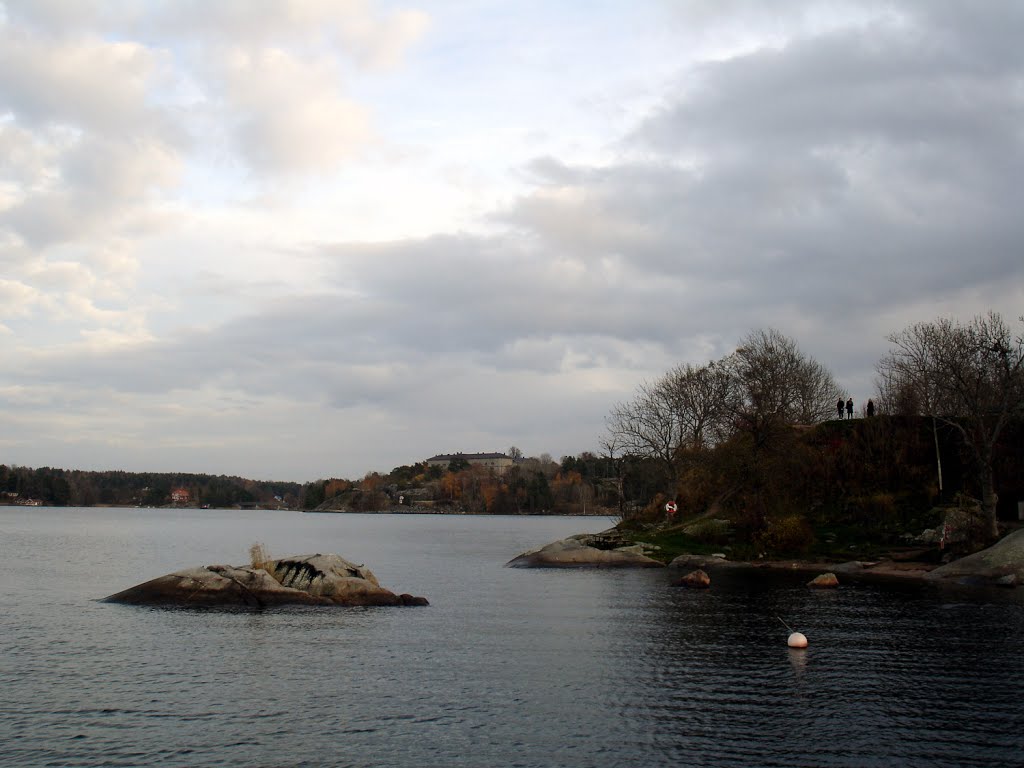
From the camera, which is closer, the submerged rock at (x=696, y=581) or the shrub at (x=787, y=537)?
the submerged rock at (x=696, y=581)

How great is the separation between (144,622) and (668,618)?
24868 millimetres

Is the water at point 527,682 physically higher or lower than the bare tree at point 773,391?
lower

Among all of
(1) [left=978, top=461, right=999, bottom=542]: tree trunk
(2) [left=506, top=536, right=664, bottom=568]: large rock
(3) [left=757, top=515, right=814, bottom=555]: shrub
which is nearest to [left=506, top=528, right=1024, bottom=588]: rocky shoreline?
(2) [left=506, top=536, right=664, bottom=568]: large rock

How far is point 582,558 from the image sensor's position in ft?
235

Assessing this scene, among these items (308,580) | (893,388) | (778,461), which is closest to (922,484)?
(778,461)

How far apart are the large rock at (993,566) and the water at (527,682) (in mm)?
4818

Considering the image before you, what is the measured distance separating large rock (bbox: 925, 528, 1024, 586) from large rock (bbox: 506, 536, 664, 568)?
857 inches

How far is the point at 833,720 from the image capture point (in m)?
23.2

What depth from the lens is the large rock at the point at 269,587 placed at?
45062 millimetres

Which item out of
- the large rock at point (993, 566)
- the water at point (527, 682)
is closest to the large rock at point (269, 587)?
the water at point (527, 682)

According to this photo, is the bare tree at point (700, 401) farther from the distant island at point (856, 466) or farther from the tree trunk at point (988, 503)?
the tree trunk at point (988, 503)

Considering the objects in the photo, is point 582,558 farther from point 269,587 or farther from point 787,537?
point 269,587

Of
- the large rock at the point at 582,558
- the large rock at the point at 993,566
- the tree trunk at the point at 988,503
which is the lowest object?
the large rock at the point at 582,558

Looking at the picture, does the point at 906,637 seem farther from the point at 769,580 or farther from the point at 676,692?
the point at 769,580
